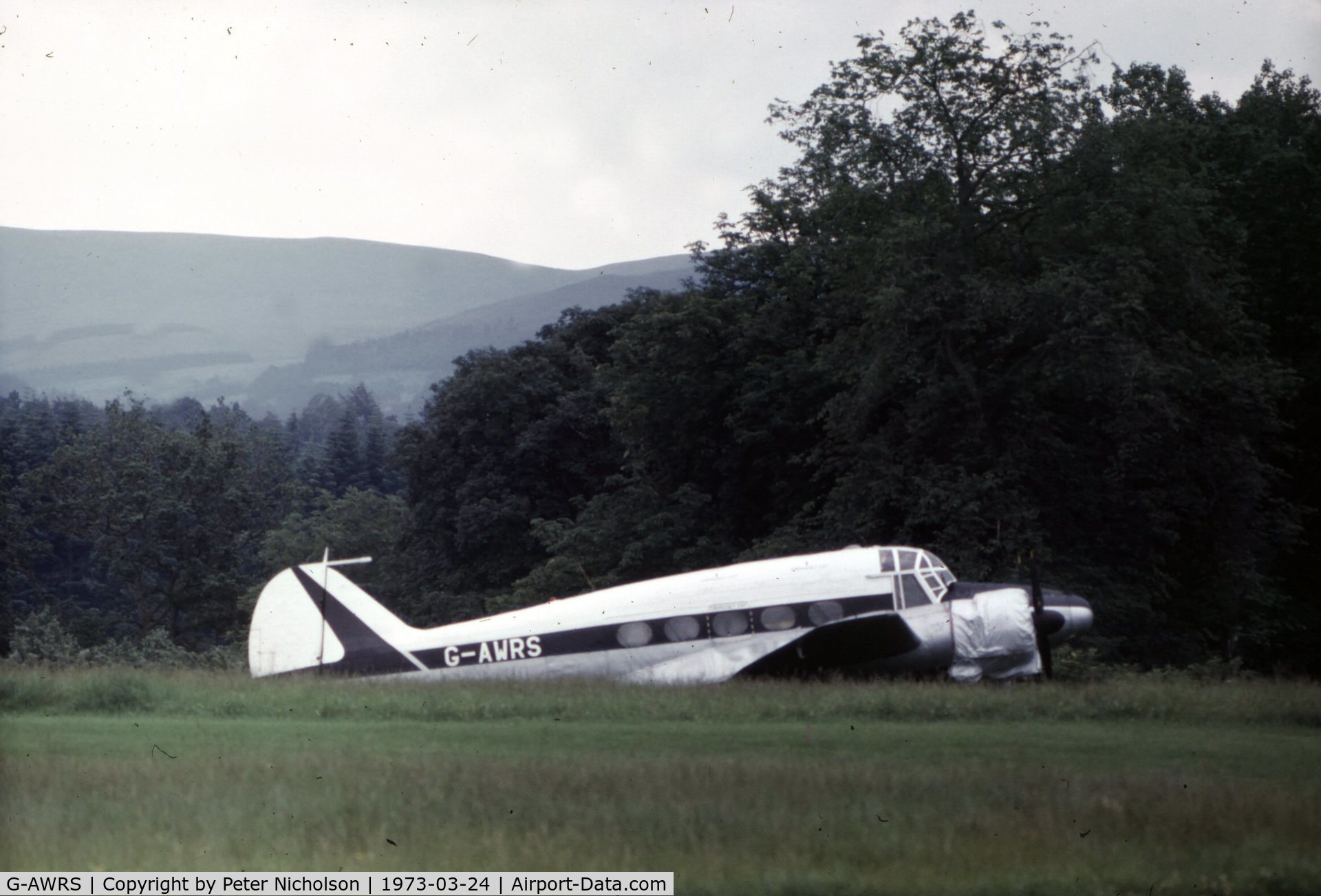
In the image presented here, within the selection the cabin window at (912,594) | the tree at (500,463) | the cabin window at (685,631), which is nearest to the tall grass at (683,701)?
the cabin window at (685,631)

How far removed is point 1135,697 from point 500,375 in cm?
3635

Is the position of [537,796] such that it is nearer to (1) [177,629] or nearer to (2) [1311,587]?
(2) [1311,587]

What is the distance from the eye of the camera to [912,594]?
1723 centimetres

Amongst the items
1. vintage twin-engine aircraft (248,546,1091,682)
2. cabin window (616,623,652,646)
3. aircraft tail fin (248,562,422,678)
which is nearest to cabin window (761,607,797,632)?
vintage twin-engine aircraft (248,546,1091,682)

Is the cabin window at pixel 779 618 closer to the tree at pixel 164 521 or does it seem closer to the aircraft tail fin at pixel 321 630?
the aircraft tail fin at pixel 321 630

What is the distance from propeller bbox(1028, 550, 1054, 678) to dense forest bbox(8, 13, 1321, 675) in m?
8.02

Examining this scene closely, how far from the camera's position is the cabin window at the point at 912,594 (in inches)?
678

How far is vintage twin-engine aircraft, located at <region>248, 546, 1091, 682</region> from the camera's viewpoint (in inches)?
661

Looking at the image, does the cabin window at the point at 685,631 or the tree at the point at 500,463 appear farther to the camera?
the tree at the point at 500,463

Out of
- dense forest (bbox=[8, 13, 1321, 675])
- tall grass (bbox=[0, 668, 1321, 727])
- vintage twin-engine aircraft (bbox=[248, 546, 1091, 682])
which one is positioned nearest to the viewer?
tall grass (bbox=[0, 668, 1321, 727])

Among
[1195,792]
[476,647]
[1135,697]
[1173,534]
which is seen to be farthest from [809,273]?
[1195,792]

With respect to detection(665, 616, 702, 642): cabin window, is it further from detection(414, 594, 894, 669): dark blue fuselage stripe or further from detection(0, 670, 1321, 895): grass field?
detection(0, 670, 1321, 895): grass field

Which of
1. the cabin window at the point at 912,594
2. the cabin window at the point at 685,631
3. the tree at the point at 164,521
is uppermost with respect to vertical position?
the tree at the point at 164,521

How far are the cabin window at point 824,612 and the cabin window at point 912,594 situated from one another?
934 millimetres
